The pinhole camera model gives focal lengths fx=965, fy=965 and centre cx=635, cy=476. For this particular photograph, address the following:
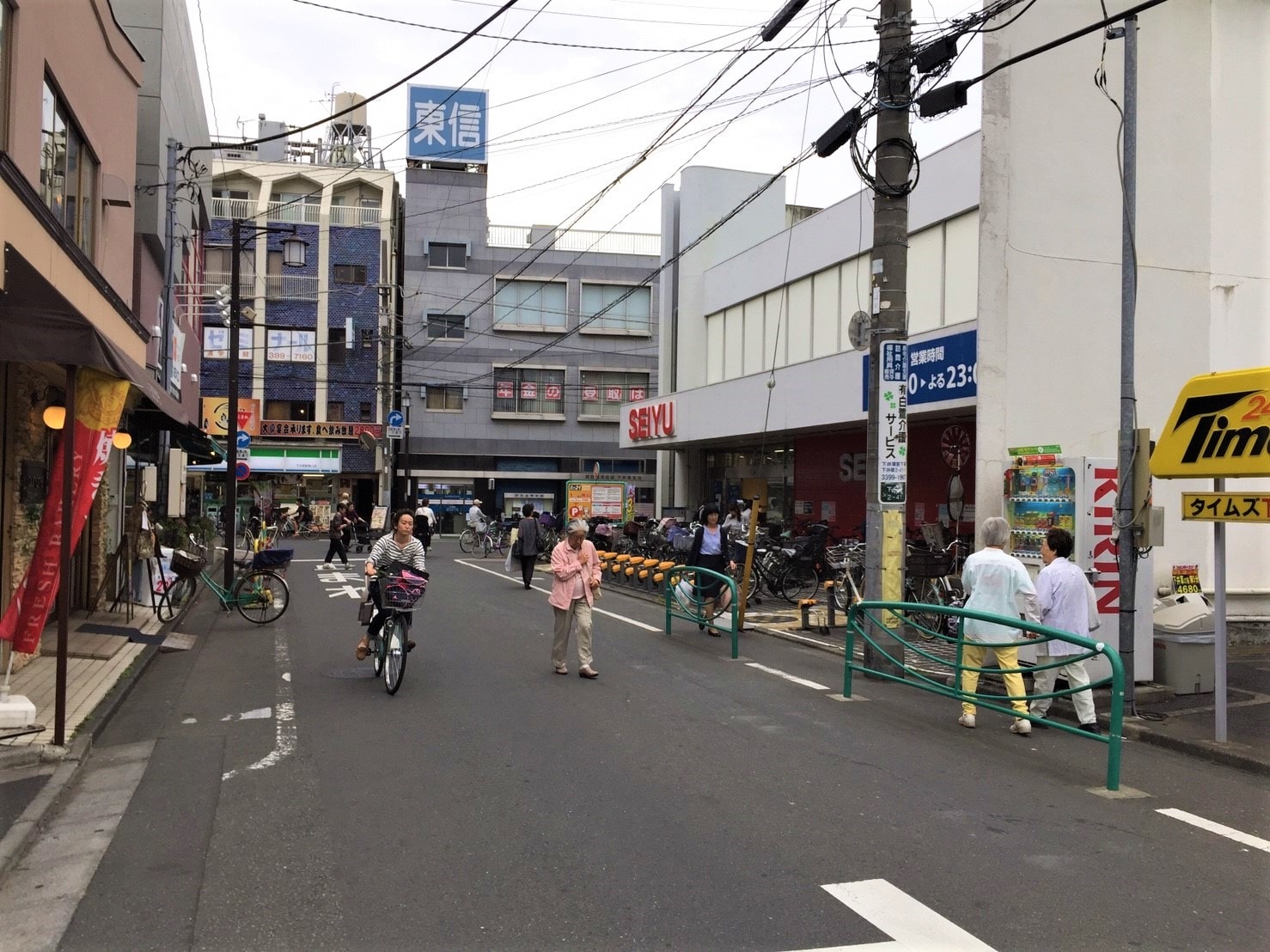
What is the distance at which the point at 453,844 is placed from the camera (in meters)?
5.02

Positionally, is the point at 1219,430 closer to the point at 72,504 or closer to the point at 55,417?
the point at 72,504

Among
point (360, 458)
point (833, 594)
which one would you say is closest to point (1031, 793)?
point (833, 594)

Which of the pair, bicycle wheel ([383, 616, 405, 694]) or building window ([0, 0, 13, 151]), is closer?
building window ([0, 0, 13, 151])

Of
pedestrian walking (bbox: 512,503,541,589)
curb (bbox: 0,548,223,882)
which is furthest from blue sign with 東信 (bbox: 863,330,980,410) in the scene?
curb (bbox: 0,548,223,882)

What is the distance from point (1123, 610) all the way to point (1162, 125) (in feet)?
27.6

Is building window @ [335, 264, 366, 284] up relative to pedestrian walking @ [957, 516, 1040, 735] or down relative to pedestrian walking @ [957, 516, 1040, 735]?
up

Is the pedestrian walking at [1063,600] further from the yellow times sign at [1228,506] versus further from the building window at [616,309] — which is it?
the building window at [616,309]

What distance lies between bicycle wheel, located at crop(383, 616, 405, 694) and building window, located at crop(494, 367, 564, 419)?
38.9m

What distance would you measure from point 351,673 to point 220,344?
38.6 meters

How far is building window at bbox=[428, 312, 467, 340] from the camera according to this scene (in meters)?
46.8

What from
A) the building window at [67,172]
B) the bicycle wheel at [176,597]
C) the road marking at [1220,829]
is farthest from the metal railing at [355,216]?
the road marking at [1220,829]

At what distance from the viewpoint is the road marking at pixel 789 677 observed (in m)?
9.70

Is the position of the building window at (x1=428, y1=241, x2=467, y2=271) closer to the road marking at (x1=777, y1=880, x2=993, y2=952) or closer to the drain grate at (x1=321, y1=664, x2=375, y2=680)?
the drain grate at (x1=321, y1=664, x2=375, y2=680)

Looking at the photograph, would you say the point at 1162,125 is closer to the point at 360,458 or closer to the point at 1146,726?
the point at 1146,726
